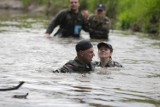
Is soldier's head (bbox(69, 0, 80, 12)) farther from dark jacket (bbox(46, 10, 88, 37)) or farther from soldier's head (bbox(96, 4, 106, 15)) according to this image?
soldier's head (bbox(96, 4, 106, 15))

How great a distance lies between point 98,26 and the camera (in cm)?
2042

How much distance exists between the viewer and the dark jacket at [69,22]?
20172mm

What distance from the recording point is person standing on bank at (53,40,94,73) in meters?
11.3

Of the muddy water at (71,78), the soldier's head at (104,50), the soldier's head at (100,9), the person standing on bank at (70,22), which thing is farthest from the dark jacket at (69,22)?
the soldier's head at (104,50)

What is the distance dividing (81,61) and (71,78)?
0.81 meters

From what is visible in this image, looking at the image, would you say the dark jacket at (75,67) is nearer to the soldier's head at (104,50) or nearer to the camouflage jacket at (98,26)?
the soldier's head at (104,50)

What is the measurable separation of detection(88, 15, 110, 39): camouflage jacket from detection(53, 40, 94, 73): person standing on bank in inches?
347

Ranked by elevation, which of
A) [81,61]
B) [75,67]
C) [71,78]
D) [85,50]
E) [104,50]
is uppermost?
[85,50]

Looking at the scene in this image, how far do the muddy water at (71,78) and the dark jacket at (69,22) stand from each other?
1.09m

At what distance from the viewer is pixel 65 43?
735 inches

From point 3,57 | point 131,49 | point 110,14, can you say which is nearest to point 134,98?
point 3,57

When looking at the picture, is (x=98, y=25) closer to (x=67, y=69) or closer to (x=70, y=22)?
(x=70, y=22)

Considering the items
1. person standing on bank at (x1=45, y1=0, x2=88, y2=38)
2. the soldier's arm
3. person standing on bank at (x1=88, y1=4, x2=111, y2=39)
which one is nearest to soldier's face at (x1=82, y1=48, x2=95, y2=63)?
the soldier's arm

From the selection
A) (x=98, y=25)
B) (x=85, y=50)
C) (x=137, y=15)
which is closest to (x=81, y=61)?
(x=85, y=50)
